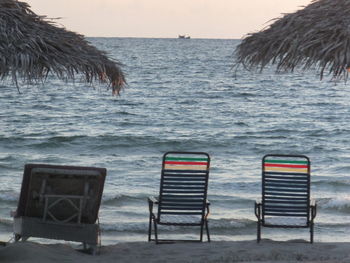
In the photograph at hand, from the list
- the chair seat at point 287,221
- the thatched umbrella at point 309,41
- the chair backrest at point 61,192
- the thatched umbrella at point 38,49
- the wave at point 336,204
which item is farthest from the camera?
the wave at point 336,204

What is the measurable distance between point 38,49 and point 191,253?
231 cm

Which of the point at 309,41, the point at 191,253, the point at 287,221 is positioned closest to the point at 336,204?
the point at 287,221

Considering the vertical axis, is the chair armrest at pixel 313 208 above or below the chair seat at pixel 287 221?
above

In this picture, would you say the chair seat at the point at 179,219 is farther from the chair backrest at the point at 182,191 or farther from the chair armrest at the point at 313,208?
the chair armrest at the point at 313,208

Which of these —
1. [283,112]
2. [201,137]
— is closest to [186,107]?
[283,112]

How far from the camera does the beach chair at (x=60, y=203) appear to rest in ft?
20.8

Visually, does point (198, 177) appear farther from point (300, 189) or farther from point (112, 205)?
point (112, 205)

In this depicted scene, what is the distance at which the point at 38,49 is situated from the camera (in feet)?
20.2

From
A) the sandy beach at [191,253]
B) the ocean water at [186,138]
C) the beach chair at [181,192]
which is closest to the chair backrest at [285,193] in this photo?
the sandy beach at [191,253]

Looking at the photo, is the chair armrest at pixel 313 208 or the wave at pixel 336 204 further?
the wave at pixel 336 204

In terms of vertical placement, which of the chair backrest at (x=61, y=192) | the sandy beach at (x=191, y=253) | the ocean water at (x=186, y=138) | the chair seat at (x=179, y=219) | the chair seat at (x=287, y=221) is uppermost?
the chair backrest at (x=61, y=192)

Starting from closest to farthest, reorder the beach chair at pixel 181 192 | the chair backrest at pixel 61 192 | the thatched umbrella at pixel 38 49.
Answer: the thatched umbrella at pixel 38 49 < the chair backrest at pixel 61 192 < the beach chair at pixel 181 192

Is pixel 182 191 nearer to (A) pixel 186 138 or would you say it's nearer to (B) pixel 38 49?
(B) pixel 38 49

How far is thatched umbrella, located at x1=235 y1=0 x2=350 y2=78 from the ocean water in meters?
5.06
